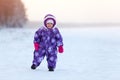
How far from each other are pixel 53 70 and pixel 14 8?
95.5 ft

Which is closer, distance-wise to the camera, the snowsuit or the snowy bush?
the snowsuit

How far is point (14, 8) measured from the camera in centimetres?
4231

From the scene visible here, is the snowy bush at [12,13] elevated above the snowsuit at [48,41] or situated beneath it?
elevated above

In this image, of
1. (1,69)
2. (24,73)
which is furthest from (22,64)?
(24,73)

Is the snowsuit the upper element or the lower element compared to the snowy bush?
lower

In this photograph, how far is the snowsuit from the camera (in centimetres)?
1331

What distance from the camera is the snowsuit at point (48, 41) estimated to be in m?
13.3

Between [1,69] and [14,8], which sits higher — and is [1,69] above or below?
below

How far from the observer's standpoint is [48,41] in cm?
1337

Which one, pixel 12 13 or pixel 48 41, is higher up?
pixel 12 13

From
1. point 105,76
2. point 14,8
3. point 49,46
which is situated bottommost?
point 105,76

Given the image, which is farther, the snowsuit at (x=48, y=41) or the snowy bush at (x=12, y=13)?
the snowy bush at (x=12, y=13)

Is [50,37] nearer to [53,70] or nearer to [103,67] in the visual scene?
[53,70]

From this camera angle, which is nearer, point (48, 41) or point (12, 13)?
point (48, 41)
